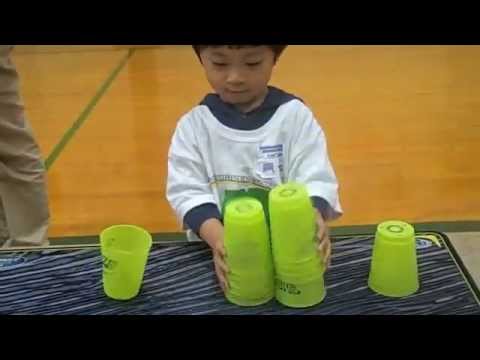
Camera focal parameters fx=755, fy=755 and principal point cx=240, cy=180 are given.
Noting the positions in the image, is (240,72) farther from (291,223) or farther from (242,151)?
(291,223)

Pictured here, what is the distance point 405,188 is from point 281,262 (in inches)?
34.2

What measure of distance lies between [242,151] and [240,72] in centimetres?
11

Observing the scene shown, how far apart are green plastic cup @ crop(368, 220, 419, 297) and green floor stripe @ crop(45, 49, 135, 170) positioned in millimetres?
1103

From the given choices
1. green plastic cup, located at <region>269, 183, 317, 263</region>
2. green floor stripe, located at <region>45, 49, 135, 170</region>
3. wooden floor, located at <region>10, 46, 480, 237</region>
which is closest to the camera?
green plastic cup, located at <region>269, 183, 317, 263</region>

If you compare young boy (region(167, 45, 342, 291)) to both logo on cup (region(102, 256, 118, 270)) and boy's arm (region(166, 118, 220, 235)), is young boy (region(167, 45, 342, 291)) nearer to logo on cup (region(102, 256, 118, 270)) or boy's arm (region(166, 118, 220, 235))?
boy's arm (region(166, 118, 220, 235))

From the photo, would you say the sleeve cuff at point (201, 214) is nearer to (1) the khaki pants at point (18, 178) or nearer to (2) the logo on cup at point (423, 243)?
(2) the logo on cup at point (423, 243)

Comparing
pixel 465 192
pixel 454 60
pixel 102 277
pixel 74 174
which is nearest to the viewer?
pixel 102 277

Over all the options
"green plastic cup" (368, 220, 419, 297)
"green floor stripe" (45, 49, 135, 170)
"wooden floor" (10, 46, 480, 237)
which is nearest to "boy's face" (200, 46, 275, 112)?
"green plastic cup" (368, 220, 419, 297)

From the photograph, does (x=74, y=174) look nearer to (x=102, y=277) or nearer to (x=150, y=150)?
(x=150, y=150)

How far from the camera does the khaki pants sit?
128 cm

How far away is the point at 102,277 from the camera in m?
0.98

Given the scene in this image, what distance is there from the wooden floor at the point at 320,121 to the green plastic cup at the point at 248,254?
26.8 inches
